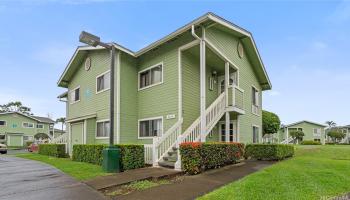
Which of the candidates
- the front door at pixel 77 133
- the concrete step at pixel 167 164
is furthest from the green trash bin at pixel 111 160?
the front door at pixel 77 133

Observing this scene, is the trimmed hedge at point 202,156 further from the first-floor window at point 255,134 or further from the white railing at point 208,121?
the first-floor window at point 255,134

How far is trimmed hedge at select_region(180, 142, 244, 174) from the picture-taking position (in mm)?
10383

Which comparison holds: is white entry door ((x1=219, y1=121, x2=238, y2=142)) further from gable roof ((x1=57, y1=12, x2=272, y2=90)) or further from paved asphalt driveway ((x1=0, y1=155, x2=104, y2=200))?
paved asphalt driveway ((x1=0, y1=155, x2=104, y2=200))

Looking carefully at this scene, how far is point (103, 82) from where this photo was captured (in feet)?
59.9

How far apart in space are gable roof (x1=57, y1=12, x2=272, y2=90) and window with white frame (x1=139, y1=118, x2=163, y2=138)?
4.02 meters


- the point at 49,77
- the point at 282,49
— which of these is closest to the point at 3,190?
the point at 282,49

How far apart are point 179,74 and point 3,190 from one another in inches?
349

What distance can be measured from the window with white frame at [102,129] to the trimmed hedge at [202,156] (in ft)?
26.1

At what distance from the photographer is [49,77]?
26672 mm

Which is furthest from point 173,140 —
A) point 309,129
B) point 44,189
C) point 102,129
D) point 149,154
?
point 309,129

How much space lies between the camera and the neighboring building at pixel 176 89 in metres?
13.4

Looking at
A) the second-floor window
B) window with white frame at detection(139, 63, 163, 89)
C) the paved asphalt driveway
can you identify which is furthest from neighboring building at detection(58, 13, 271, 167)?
the paved asphalt driveway

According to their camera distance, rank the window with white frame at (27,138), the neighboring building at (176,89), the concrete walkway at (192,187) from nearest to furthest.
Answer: the concrete walkway at (192,187) < the neighboring building at (176,89) < the window with white frame at (27,138)

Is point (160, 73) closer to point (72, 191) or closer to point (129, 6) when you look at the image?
point (129, 6)
